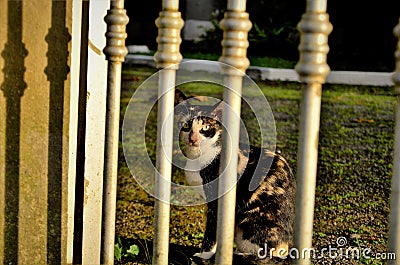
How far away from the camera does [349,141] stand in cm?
560

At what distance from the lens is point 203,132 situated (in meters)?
2.49

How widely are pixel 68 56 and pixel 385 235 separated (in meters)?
1.94

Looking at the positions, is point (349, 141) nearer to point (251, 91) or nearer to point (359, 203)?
point (359, 203)

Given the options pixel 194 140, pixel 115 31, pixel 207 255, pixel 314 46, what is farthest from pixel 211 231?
pixel 314 46

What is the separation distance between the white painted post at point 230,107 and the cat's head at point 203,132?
2.49 ft

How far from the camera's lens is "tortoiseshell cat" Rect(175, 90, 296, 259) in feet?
7.67

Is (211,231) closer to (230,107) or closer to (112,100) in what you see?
(112,100)

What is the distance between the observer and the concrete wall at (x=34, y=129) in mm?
2029

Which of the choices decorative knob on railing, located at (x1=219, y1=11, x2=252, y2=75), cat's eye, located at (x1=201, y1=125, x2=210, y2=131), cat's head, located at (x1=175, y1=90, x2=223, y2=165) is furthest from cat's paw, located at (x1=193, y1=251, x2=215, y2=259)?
decorative knob on railing, located at (x1=219, y1=11, x2=252, y2=75)

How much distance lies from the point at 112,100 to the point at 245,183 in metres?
0.62

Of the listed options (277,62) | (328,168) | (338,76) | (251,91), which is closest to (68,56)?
(328,168)

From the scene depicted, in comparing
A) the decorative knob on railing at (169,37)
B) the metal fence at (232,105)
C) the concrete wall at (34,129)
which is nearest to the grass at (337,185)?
the concrete wall at (34,129)

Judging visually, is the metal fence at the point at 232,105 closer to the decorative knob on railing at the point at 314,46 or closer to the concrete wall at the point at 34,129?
the decorative knob on railing at the point at 314,46

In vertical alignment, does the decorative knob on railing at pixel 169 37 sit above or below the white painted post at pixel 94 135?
above
